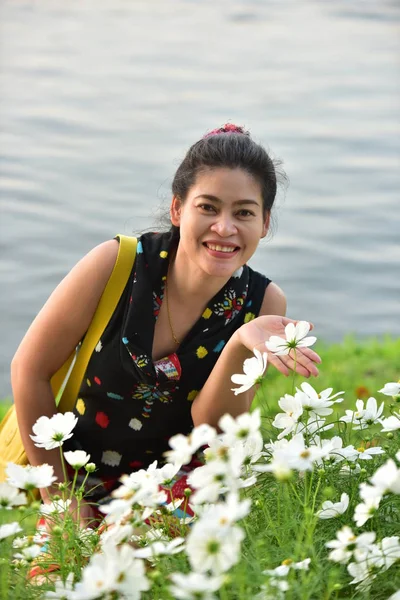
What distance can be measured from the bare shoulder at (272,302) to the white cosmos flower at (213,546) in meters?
1.25

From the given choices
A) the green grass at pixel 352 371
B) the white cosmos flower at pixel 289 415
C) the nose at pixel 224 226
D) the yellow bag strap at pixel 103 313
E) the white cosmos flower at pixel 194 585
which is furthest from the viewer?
the green grass at pixel 352 371

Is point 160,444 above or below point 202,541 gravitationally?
below

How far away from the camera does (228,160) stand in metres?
1.76

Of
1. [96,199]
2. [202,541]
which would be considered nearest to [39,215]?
[96,199]

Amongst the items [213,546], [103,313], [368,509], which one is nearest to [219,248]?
[103,313]

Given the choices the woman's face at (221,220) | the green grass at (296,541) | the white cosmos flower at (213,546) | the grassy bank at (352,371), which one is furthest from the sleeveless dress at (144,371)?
the white cosmos flower at (213,546)

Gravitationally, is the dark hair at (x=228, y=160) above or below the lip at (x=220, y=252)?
above

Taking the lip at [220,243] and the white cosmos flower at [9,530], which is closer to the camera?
the white cosmos flower at [9,530]

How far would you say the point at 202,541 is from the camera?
73 cm

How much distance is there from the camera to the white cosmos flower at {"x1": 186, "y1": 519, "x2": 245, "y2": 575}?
28.2 inches

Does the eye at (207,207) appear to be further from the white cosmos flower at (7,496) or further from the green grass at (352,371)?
the green grass at (352,371)

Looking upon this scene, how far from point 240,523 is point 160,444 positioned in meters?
0.88

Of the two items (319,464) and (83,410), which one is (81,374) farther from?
(319,464)

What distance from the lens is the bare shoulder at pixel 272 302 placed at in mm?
1968
